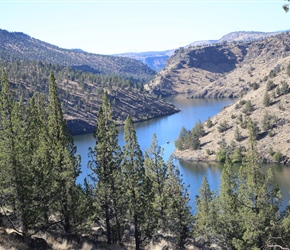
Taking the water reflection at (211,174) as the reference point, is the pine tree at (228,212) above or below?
above

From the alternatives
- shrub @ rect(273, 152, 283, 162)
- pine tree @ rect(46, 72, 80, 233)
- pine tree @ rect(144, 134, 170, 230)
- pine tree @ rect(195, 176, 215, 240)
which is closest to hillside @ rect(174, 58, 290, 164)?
shrub @ rect(273, 152, 283, 162)

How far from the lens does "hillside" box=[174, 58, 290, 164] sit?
126 meters

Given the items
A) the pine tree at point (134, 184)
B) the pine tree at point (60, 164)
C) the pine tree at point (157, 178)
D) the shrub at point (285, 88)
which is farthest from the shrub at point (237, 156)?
the pine tree at point (60, 164)

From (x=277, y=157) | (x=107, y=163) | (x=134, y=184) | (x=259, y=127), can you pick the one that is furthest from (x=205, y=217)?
(x=259, y=127)

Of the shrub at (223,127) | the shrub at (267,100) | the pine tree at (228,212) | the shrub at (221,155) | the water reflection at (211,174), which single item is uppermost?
the shrub at (267,100)

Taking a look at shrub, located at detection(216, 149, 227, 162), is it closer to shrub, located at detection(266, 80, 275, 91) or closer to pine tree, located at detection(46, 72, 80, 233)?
shrub, located at detection(266, 80, 275, 91)

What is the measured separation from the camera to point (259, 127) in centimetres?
13788

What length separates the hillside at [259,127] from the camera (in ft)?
412

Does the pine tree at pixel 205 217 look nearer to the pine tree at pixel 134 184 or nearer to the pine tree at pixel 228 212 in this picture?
the pine tree at pixel 228 212

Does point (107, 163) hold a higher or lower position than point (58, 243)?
higher

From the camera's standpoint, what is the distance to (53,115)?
3503cm

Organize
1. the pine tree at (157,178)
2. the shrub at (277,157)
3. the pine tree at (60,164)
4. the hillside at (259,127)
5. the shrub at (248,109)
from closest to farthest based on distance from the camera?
1. the pine tree at (60,164)
2. the pine tree at (157,178)
3. the shrub at (277,157)
4. the hillside at (259,127)
5. the shrub at (248,109)

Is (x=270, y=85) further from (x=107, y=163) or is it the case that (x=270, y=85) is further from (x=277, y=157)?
Answer: (x=107, y=163)

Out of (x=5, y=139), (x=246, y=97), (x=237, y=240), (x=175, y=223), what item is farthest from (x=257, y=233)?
(x=246, y=97)
